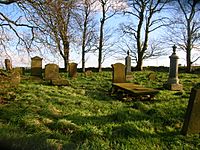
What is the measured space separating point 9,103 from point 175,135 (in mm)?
5229

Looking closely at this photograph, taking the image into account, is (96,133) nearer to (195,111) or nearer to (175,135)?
(175,135)

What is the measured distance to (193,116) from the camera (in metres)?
7.44

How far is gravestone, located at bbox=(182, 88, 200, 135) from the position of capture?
737 centimetres

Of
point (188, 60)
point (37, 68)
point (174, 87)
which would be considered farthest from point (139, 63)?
point (174, 87)

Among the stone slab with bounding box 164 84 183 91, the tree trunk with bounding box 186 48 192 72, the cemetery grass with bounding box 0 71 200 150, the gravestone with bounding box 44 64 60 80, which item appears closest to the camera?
the cemetery grass with bounding box 0 71 200 150

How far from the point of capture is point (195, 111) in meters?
7.45

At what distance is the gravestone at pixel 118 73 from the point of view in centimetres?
1484

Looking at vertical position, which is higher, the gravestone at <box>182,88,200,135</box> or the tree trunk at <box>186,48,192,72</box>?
the tree trunk at <box>186,48,192,72</box>

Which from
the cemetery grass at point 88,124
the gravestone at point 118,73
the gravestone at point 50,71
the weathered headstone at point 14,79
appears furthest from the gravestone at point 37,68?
the cemetery grass at point 88,124

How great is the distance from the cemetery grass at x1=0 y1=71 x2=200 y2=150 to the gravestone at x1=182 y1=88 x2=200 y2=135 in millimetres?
168

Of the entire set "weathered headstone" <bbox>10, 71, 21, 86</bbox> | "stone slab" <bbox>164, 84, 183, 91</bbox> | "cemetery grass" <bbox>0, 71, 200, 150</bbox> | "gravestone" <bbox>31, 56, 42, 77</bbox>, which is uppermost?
"gravestone" <bbox>31, 56, 42, 77</bbox>

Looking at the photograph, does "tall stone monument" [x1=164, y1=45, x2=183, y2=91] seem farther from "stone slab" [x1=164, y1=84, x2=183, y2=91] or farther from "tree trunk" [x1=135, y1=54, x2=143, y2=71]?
"tree trunk" [x1=135, y1=54, x2=143, y2=71]

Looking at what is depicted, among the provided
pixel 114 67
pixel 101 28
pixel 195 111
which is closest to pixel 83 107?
pixel 195 111

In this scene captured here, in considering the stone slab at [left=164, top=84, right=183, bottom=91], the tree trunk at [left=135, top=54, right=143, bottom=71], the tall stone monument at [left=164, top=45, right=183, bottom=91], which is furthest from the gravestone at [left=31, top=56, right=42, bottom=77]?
the tree trunk at [left=135, top=54, right=143, bottom=71]
